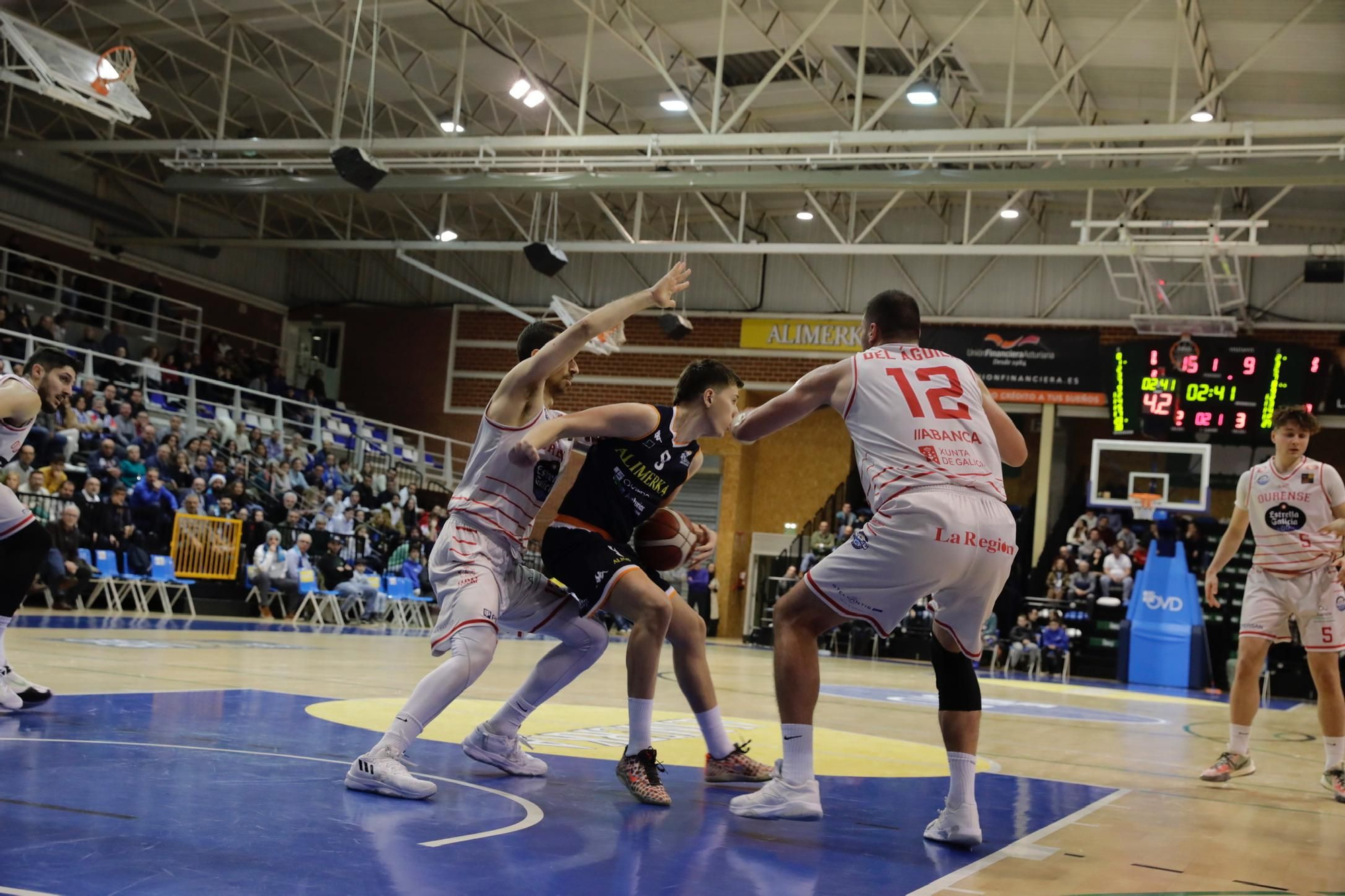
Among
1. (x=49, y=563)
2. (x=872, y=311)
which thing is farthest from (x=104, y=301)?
(x=872, y=311)

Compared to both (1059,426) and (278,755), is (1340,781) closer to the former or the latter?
(278,755)

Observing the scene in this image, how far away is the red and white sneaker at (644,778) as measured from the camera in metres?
4.46

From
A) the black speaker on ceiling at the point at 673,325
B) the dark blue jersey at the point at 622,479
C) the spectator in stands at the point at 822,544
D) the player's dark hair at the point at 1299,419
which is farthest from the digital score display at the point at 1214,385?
the dark blue jersey at the point at 622,479

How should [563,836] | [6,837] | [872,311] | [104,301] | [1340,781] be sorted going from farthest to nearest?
[104,301]
[1340,781]
[872,311]
[563,836]
[6,837]

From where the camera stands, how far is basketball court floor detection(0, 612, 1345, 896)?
322 centimetres

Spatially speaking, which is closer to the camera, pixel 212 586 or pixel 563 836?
pixel 563 836

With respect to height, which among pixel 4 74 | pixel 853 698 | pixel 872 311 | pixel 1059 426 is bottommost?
pixel 853 698

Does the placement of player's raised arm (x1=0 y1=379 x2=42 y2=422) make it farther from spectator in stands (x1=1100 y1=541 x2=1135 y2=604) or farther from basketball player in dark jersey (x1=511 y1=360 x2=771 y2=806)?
spectator in stands (x1=1100 y1=541 x2=1135 y2=604)

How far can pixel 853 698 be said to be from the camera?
1082cm

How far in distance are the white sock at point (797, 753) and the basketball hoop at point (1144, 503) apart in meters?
18.3

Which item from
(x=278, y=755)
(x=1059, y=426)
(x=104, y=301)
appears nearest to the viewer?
(x=278, y=755)

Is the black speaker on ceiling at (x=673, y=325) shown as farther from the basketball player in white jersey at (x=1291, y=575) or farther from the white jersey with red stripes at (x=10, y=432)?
the white jersey with red stripes at (x=10, y=432)

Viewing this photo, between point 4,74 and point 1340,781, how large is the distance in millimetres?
15749

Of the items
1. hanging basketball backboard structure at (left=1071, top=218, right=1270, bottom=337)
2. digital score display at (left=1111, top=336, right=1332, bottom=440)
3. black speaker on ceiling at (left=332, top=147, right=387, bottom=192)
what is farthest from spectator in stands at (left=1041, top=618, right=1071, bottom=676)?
black speaker on ceiling at (left=332, top=147, right=387, bottom=192)
